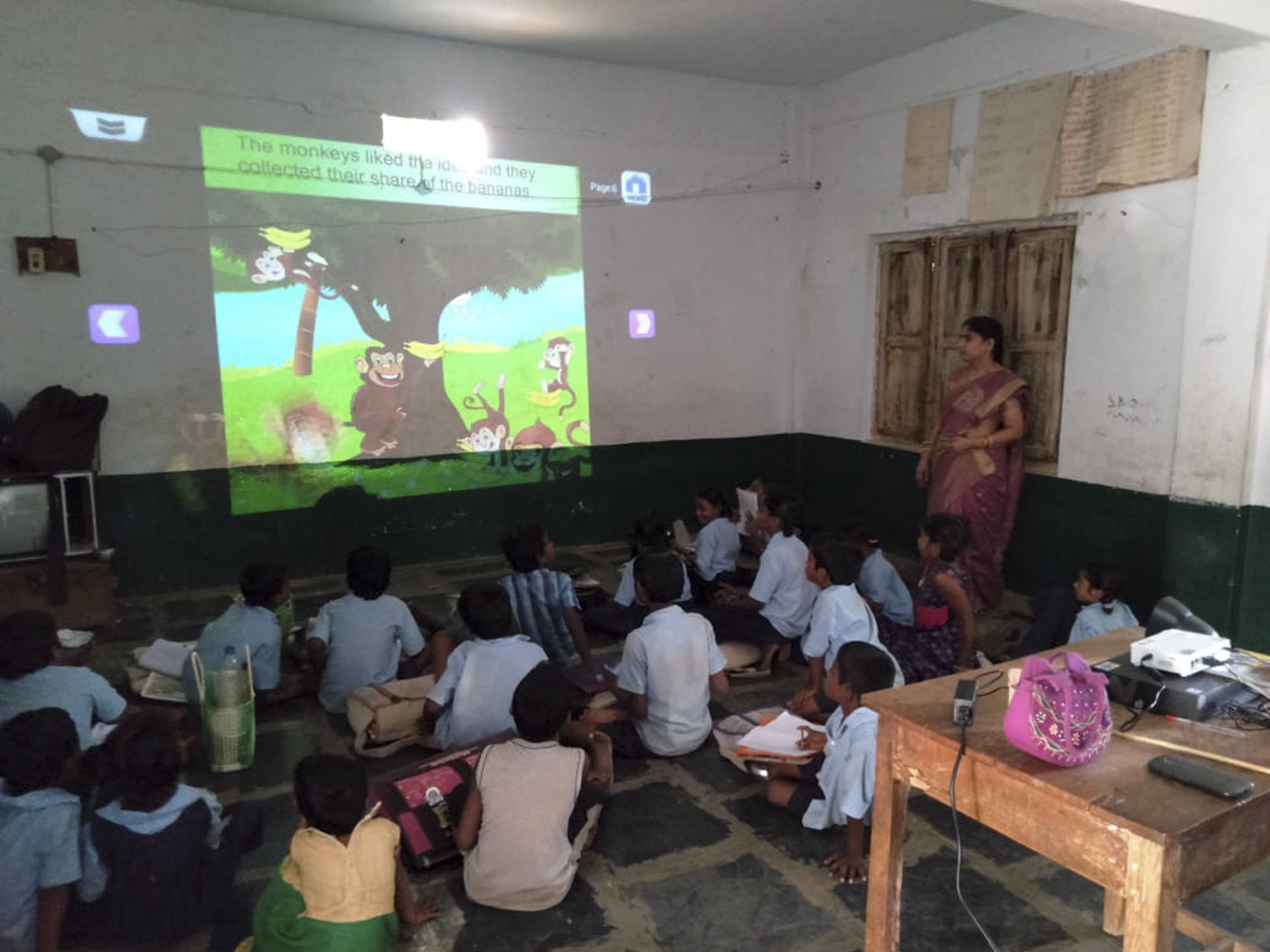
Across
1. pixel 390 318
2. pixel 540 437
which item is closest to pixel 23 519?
pixel 390 318

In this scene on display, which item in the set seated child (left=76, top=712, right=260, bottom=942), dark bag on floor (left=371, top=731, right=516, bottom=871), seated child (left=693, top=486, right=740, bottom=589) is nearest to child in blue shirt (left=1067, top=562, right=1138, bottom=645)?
seated child (left=693, top=486, right=740, bottom=589)

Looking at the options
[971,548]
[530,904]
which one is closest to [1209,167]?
[971,548]

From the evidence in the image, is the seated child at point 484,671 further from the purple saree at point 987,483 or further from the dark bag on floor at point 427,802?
the purple saree at point 987,483

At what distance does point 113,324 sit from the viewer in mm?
4805

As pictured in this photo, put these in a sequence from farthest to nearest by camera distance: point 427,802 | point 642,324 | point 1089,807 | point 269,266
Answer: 1. point 642,324
2. point 269,266
3. point 427,802
4. point 1089,807

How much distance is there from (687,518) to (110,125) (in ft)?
13.8

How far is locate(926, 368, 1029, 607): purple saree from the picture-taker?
4.79 metres

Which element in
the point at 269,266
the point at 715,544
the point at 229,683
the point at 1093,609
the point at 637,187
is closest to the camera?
the point at 229,683

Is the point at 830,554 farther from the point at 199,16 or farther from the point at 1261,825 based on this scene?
the point at 199,16

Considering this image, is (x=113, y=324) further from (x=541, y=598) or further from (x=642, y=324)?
(x=642, y=324)

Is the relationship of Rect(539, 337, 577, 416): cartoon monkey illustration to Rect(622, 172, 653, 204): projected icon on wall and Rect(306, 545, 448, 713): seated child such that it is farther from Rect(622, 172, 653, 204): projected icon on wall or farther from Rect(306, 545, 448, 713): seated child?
Rect(306, 545, 448, 713): seated child

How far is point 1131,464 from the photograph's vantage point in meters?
4.50

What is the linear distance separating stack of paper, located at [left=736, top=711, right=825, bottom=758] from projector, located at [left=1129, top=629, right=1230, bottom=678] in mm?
1096

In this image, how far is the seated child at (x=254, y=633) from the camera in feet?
10.7
